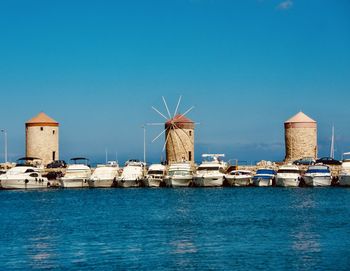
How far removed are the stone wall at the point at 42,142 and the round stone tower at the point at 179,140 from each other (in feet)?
40.3

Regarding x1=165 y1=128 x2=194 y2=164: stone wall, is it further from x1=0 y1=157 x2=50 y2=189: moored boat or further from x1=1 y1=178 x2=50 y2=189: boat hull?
x1=1 y1=178 x2=50 y2=189: boat hull

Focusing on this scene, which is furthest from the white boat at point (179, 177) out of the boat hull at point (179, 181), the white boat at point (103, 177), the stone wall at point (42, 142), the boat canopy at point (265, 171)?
the stone wall at point (42, 142)

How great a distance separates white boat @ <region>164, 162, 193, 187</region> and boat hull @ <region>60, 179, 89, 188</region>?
705cm

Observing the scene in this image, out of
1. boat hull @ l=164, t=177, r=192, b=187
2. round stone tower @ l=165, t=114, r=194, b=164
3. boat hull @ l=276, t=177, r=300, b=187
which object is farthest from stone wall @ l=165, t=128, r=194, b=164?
boat hull @ l=276, t=177, r=300, b=187

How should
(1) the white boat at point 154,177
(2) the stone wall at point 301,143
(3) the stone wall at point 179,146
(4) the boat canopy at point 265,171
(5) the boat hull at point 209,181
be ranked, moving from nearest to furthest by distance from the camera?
(5) the boat hull at point 209,181, (1) the white boat at point 154,177, (4) the boat canopy at point 265,171, (2) the stone wall at point 301,143, (3) the stone wall at point 179,146

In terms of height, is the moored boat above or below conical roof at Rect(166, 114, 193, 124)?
below

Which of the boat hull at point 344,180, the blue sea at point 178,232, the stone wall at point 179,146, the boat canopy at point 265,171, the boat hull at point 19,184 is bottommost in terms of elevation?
the blue sea at point 178,232

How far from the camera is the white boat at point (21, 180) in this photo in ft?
217

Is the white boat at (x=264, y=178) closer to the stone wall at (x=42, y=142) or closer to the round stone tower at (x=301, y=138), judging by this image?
the round stone tower at (x=301, y=138)

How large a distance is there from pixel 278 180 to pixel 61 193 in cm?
1771

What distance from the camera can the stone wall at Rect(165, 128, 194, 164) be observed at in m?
82.8

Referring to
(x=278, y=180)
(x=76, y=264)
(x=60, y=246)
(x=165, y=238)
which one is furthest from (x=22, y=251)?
(x=278, y=180)

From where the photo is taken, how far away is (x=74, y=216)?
147ft

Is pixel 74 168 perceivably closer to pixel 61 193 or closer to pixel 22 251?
pixel 61 193
